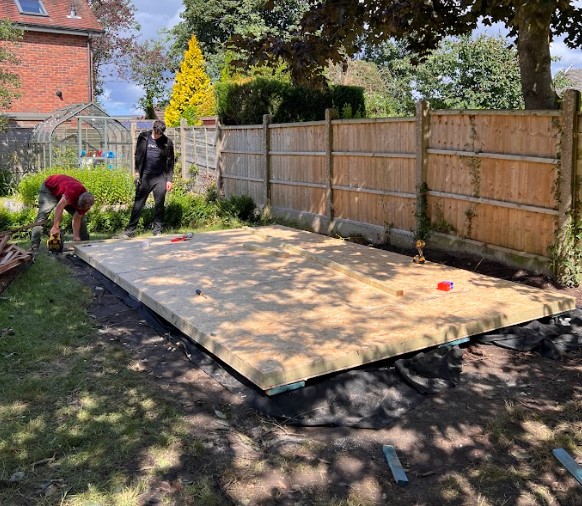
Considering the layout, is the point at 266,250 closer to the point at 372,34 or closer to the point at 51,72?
the point at 372,34

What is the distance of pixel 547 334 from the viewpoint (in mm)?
5426

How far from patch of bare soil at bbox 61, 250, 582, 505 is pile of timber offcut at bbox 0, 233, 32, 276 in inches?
112

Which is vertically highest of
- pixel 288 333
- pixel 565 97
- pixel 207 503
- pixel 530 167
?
pixel 565 97

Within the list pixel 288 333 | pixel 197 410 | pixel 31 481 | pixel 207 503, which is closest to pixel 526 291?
pixel 288 333

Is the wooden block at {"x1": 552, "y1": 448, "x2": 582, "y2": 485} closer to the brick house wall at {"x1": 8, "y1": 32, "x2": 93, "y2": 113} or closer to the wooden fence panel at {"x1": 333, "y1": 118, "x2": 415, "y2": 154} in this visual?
the wooden fence panel at {"x1": 333, "y1": 118, "x2": 415, "y2": 154}

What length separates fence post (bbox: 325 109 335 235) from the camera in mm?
11023

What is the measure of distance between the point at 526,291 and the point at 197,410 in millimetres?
3665

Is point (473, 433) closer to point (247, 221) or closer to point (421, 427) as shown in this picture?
point (421, 427)

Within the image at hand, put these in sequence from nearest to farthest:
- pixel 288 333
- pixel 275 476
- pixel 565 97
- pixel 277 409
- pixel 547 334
→ pixel 275 476 → pixel 277 409 → pixel 288 333 → pixel 547 334 → pixel 565 97

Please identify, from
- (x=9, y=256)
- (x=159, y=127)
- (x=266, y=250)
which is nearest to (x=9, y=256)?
(x=9, y=256)

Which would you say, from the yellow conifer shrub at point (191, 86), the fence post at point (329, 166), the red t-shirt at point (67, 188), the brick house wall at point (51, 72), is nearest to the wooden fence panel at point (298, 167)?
the fence post at point (329, 166)

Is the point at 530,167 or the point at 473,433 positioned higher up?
the point at 530,167

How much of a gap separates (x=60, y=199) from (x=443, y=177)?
18.1ft

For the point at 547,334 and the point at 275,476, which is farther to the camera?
the point at 547,334
